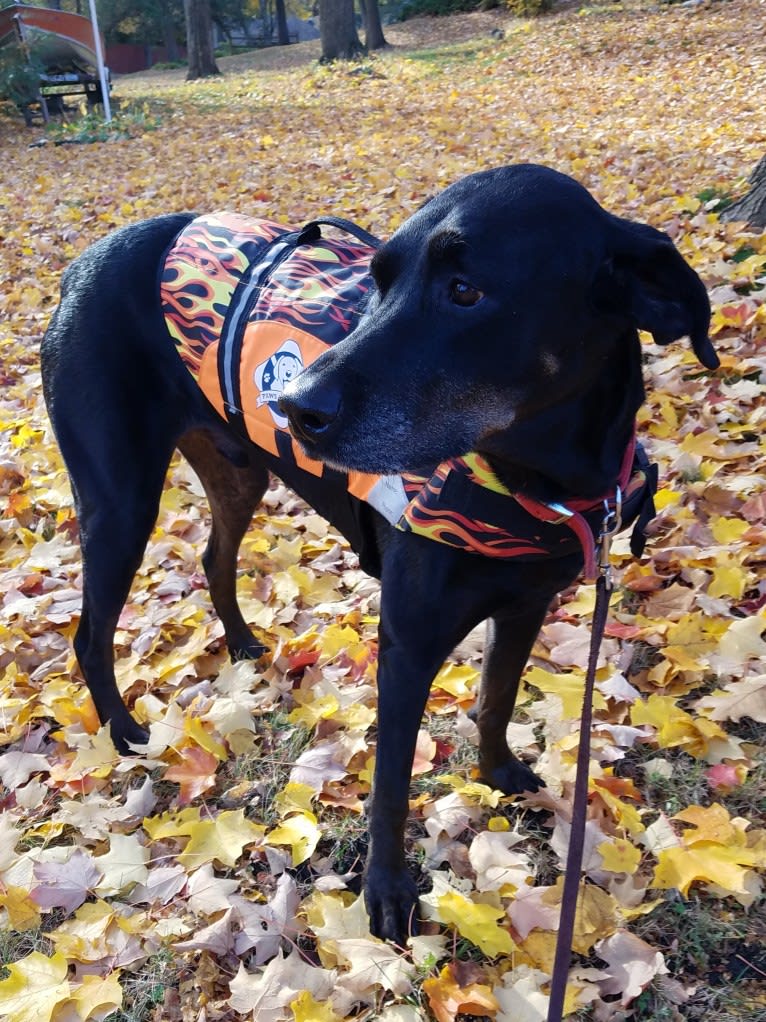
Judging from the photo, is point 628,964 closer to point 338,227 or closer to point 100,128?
point 338,227

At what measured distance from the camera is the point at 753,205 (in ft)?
19.0

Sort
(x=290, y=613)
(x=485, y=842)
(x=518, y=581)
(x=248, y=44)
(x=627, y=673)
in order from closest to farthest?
(x=518, y=581), (x=485, y=842), (x=627, y=673), (x=290, y=613), (x=248, y=44)

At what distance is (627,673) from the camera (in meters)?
3.07

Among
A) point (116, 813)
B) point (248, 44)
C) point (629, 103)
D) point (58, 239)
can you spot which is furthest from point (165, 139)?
point (248, 44)

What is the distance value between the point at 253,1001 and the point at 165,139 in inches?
614

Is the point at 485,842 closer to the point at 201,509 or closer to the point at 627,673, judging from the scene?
the point at 627,673

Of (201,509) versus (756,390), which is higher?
(756,390)

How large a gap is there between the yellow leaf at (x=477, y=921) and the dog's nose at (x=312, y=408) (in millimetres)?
1357

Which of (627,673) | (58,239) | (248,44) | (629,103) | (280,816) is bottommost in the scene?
(280,816)

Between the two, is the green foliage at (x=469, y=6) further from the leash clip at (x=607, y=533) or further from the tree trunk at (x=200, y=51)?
the leash clip at (x=607, y=533)

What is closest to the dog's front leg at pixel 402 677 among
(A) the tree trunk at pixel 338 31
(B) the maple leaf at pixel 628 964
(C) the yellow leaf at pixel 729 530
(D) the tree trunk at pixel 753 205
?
(B) the maple leaf at pixel 628 964

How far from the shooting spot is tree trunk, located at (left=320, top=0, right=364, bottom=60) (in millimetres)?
22281

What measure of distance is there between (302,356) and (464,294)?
0.75 meters

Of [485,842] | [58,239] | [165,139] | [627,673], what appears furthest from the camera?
[165,139]
